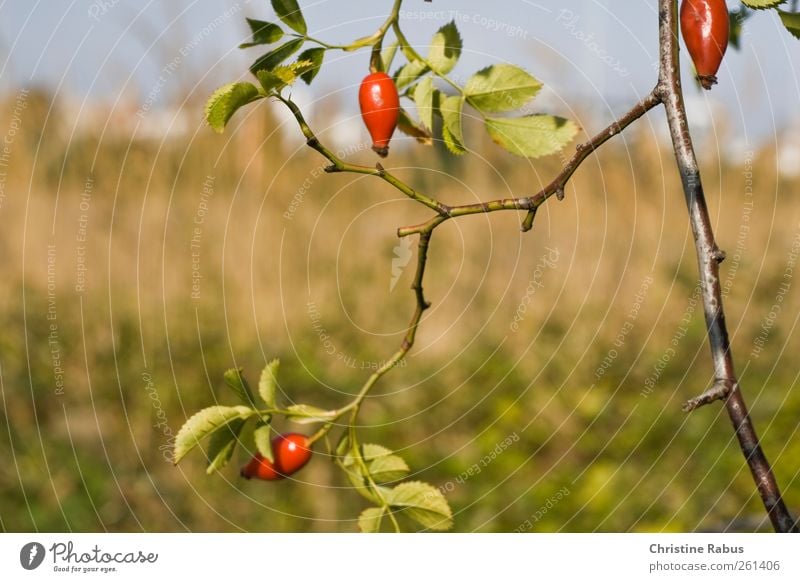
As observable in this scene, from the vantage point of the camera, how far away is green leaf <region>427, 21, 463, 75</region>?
57cm

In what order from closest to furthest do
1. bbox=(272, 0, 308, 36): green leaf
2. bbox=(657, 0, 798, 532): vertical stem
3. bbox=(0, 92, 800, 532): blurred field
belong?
bbox=(657, 0, 798, 532): vertical stem, bbox=(272, 0, 308, 36): green leaf, bbox=(0, 92, 800, 532): blurred field

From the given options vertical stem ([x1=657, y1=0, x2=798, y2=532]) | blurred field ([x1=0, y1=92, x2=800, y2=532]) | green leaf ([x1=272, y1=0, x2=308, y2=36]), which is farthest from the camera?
blurred field ([x1=0, y1=92, x2=800, y2=532])

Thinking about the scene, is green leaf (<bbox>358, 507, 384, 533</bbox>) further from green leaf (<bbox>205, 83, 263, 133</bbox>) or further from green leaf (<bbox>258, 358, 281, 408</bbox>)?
green leaf (<bbox>205, 83, 263, 133</bbox>)

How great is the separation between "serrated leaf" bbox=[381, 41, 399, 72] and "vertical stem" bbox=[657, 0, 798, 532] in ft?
0.55

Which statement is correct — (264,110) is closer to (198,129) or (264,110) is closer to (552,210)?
(198,129)

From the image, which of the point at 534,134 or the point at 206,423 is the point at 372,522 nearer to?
the point at 206,423

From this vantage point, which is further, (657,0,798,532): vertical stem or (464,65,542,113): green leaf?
(464,65,542,113): green leaf

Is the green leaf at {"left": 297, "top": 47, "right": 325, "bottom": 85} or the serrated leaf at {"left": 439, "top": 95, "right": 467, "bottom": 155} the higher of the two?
the green leaf at {"left": 297, "top": 47, "right": 325, "bottom": 85}

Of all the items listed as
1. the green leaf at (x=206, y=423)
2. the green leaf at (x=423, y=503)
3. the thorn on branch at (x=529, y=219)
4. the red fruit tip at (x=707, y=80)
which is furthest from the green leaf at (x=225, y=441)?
the red fruit tip at (x=707, y=80)

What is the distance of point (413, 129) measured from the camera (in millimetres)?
596

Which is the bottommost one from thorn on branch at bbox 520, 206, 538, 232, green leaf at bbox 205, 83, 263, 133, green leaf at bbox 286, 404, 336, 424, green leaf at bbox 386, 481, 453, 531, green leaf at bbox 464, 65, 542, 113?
green leaf at bbox 386, 481, 453, 531

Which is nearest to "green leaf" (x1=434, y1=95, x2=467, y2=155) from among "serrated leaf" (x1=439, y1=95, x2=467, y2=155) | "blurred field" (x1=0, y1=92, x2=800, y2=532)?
"serrated leaf" (x1=439, y1=95, x2=467, y2=155)

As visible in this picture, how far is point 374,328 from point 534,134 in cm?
188

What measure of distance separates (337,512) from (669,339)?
1152 millimetres
